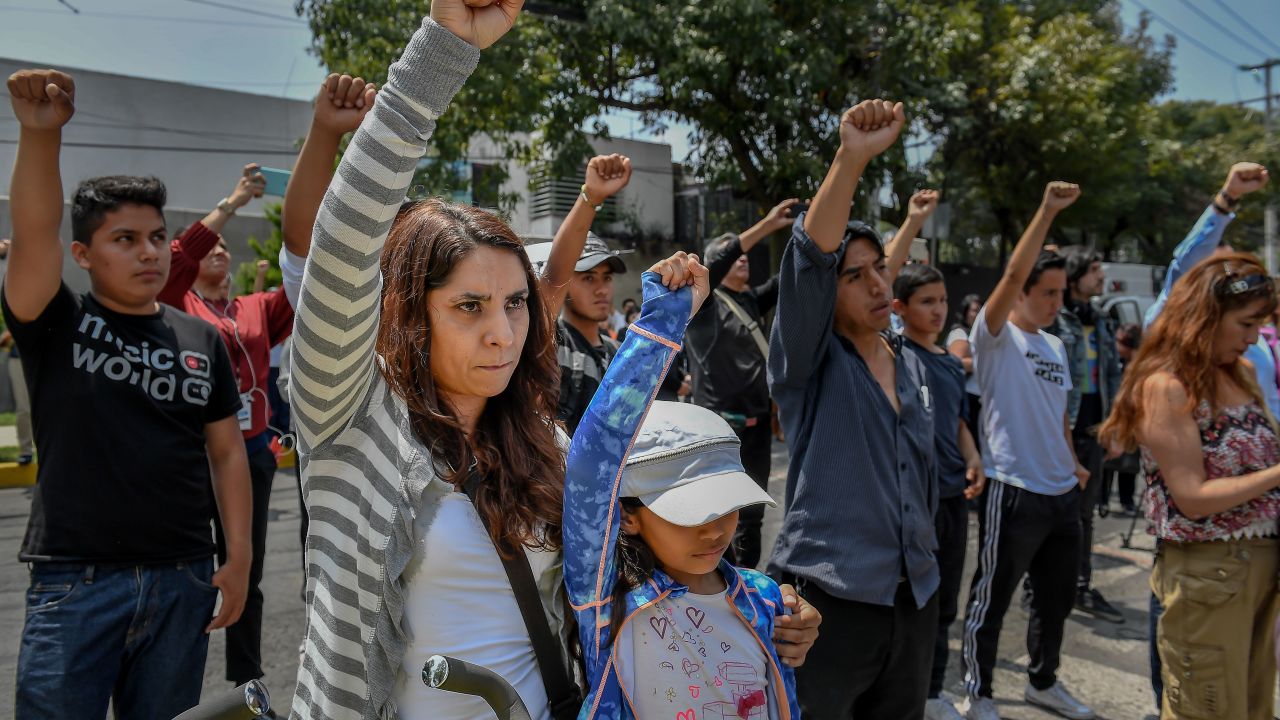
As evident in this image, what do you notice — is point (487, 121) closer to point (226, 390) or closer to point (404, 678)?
point (226, 390)

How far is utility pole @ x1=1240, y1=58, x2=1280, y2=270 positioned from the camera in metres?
27.9

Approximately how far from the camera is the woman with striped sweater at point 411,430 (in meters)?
1.35

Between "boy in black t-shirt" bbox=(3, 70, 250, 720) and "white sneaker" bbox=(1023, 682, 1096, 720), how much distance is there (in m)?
3.46

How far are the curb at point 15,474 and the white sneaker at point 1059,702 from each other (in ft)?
30.7

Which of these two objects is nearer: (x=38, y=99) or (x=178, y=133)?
(x=38, y=99)

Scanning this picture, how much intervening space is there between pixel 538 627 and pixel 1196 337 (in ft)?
8.96

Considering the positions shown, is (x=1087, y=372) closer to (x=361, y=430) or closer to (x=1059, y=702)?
(x=1059, y=702)

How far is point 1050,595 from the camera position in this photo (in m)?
4.05

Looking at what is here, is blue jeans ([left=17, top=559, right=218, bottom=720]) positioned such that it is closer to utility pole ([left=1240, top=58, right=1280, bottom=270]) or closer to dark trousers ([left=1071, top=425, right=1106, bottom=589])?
dark trousers ([left=1071, top=425, right=1106, bottom=589])

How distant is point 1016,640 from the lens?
16.2 ft

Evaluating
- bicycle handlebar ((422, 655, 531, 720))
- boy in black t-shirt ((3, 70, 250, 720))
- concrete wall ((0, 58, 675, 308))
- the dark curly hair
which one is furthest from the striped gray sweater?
concrete wall ((0, 58, 675, 308))

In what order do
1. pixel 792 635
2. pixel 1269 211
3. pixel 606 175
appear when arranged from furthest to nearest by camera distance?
pixel 1269 211
pixel 606 175
pixel 792 635

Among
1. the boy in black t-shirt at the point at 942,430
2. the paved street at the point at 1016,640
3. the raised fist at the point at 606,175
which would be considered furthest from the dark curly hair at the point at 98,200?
the boy in black t-shirt at the point at 942,430

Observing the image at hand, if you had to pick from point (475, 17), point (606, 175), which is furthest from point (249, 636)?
point (475, 17)
